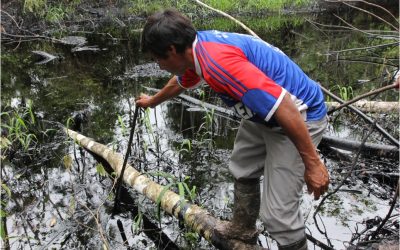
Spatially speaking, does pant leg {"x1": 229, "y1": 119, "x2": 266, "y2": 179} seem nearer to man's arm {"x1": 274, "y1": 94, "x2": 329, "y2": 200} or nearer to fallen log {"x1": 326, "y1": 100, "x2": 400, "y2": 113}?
man's arm {"x1": 274, "y1": 94, "x2": 329, "y2": 200}

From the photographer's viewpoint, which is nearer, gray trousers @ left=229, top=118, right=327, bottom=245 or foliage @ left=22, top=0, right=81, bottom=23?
gray trousers @ left=229, top=118, right=327, bottom=245

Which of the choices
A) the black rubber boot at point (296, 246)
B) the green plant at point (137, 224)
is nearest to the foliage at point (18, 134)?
the green plant at point (137, 224)

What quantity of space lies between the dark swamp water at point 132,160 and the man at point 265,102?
2.76 feet

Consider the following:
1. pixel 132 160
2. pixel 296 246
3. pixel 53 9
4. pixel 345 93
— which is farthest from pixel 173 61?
pixel 53 9

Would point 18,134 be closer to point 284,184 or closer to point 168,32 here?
point 168,32

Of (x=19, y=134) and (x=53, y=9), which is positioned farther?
(x=53, y=9)

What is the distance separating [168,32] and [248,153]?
106cm

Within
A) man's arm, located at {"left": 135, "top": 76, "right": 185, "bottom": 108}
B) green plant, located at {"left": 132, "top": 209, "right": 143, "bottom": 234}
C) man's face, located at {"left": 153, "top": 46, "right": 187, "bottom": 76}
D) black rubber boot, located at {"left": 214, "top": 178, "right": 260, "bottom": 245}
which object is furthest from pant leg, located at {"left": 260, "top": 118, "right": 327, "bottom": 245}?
green plant, located at {"left": 132, "top": 209, "right": 143, "bottom": 234}

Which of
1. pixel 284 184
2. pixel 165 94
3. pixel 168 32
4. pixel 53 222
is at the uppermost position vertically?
pixel 168 32

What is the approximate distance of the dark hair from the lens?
6.81 feet

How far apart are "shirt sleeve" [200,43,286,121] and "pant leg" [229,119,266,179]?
0.62 meters

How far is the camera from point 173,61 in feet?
7.25

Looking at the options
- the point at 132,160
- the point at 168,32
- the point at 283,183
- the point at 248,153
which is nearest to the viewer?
the point at 168,32

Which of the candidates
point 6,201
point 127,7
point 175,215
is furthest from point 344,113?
point 127,7
